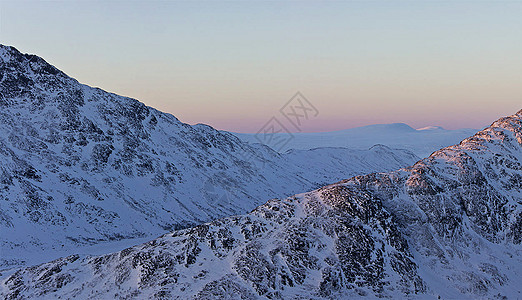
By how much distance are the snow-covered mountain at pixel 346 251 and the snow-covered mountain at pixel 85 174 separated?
155 ft

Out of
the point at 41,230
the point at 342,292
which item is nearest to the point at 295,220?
the point at 342,292

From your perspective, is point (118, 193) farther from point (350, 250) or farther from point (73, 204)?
point (350, 250)

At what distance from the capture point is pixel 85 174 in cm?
15000

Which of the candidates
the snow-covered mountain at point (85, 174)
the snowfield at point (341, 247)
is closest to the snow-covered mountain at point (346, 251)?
the snowfield at point (341, 247)

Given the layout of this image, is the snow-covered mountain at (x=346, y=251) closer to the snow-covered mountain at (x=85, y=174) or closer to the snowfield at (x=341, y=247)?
the snowfield at (x=341, y=247)

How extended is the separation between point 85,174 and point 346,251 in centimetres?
10638

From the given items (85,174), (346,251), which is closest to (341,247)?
(346,251)

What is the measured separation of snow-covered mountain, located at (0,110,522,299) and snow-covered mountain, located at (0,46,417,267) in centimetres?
4721

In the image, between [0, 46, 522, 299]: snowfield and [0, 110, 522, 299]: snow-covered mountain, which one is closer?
[0, 110, 522, 299]: snow-covered mountain

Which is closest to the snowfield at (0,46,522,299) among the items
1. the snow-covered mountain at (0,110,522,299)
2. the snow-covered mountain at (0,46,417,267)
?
the snow-covered mountain at (0,110,522,299)

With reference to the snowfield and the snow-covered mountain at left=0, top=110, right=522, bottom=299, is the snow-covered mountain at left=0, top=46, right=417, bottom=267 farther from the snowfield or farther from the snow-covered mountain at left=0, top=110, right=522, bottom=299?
the snow-covered mountain at left=0, top=110, right=522, bottom=299

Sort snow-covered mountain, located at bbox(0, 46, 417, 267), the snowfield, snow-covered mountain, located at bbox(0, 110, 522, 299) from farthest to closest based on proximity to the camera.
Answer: snow-covered mountain, located at bbox(0, 46, 417, 267)
the snowfield
snow-covered mountain, located at bbox(0, 110, 522, 299)

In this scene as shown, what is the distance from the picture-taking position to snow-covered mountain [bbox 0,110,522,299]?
210ft

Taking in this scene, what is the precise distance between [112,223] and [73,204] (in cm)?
1235
